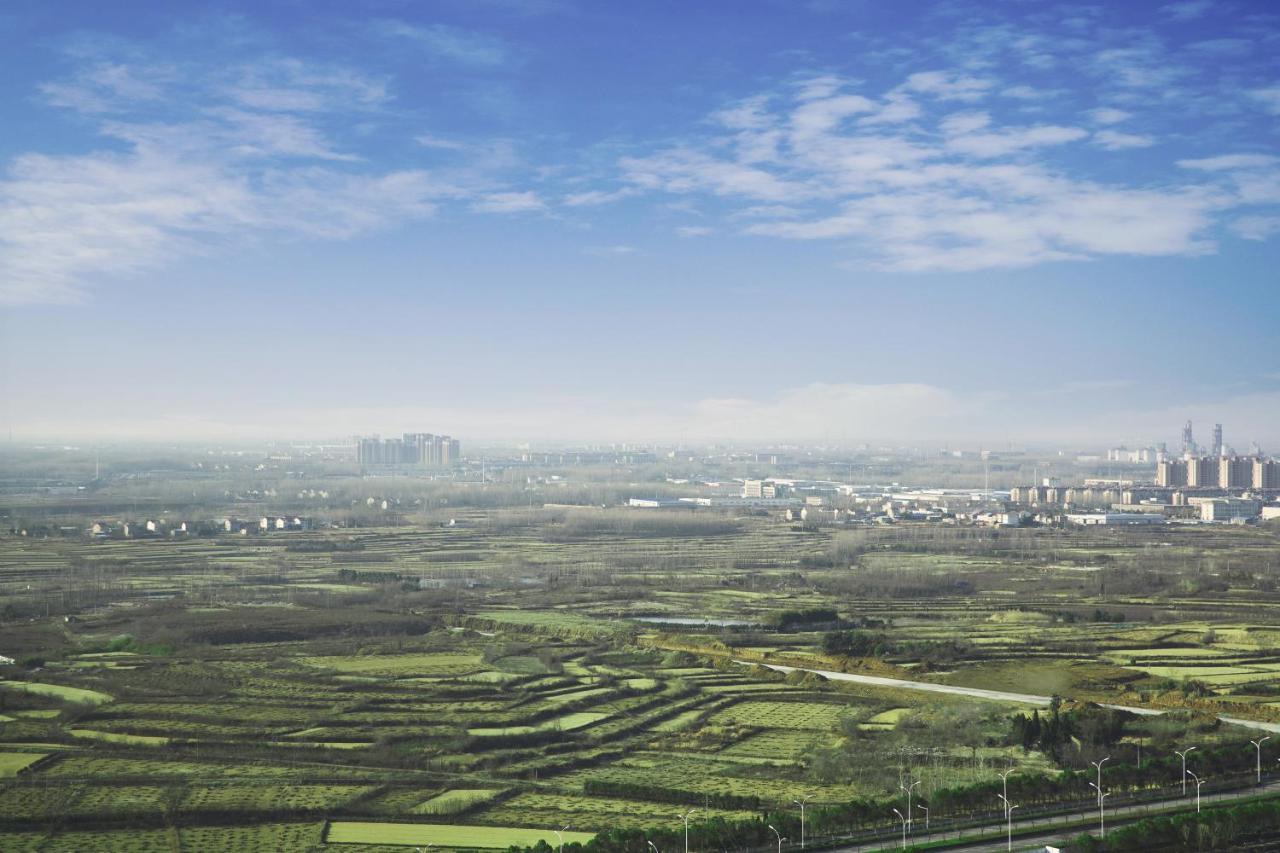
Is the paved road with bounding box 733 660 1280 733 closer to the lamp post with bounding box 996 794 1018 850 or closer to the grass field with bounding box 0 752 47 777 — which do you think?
the lamp post with bounding box 996 794 1018 850

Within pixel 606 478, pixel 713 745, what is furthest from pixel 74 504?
pixel 606 478

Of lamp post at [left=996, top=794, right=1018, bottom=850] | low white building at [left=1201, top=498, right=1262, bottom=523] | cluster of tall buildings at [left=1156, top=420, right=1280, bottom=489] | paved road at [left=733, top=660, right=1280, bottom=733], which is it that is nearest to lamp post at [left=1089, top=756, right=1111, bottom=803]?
lamp post at [left=996, top=794, right=1018, bottom=850]

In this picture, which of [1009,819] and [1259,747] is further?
[1259,747]

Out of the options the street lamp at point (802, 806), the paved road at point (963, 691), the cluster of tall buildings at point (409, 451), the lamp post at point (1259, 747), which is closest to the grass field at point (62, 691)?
the paved road at point (963, 691)

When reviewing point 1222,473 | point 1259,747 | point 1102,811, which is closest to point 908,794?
point 1102,811

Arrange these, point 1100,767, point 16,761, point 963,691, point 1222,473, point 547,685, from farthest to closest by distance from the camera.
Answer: point 1222,473 < point 547,685 < point 963,691 < point 16,761 < point 1100,767

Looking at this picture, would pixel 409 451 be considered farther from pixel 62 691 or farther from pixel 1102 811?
pixel 1102 811

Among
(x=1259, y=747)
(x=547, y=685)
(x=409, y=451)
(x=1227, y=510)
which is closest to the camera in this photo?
(x=1259, y=747)

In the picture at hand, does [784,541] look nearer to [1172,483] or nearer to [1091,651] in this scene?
[1091,651]
